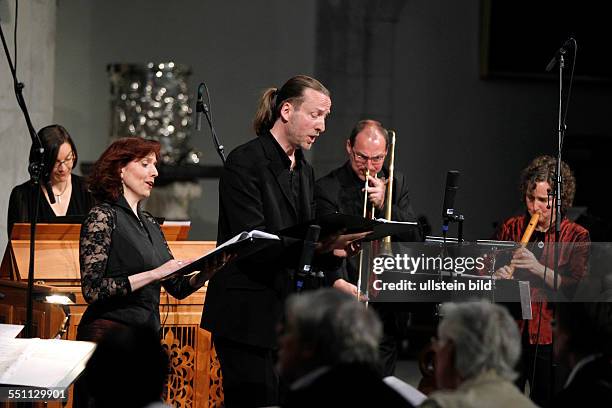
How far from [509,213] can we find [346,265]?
4856 mm

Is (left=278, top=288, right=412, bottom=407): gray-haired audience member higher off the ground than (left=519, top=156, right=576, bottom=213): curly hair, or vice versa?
(left=519, top=156, right=576, bottom=213): curly hair

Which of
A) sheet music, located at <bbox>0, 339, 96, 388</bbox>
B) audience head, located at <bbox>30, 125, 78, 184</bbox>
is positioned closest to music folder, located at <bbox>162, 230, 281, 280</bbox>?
sheet music, located at <bbox>0, 339, 96, 388</bbox>

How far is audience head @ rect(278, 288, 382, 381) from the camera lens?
106 inches

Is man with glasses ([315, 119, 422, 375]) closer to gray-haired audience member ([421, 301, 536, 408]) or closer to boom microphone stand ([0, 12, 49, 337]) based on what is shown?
boom microphone stand ([0, 12, 49, 337])

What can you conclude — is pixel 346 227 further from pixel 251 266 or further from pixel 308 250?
pixel 251 266

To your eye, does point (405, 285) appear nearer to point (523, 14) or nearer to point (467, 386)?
point (467, 386)

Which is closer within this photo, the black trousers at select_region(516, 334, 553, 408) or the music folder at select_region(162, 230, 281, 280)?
the music folder at select_region(162, 230, 281, 280)

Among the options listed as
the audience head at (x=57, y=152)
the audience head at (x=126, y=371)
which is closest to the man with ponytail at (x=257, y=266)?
the audience head at (x=126, y=371)

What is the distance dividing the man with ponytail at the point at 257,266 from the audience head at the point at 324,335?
1.25 metres

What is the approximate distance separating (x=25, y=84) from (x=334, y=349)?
16.8 feet

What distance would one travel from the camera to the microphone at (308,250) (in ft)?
12.5

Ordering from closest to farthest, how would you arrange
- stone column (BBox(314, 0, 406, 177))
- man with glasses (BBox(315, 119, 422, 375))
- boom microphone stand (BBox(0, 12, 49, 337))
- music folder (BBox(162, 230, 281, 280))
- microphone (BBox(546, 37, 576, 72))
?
music folder (BBox(162, 230, 281, 280)) < boom microphone stand (BBox(0, 12, 49, 337)) < microphone (BBox(546, 37, 576, 72)) < man with glasses (BBox(315, 119, 422, 375)) < stone column (BBox(314, 0, 406, 177))

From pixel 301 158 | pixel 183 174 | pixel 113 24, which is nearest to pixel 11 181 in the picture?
pixel 183 174

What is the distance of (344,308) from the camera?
2717 mm
